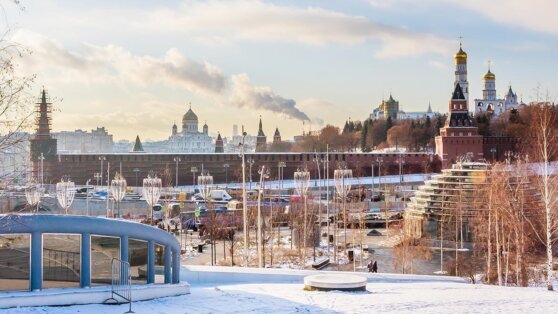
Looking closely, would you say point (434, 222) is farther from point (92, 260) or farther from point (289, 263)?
point (92, 260)

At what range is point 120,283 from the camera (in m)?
12.0

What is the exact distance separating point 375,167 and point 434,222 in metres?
42.7

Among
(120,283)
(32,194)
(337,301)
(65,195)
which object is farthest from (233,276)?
(65,195)

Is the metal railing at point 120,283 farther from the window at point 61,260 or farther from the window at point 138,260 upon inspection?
the window at point 61,260

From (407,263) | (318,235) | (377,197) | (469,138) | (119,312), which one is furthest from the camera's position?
(469,138)

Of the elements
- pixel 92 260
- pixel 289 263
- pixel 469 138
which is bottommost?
pixel 289 263

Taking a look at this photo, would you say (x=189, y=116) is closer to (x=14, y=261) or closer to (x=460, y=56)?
(x=460, y=56)

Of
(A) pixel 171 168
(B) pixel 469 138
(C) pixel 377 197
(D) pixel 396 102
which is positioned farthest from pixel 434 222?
(D) pixel 396 102

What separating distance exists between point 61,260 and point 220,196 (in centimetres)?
4403

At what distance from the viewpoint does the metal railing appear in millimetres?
11609

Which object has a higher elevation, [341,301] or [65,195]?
[65,195]

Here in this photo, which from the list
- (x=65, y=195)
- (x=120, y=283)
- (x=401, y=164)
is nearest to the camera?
(x=120, y=283)

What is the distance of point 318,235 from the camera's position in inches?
1357

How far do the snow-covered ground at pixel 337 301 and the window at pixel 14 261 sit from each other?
2.24 feet
